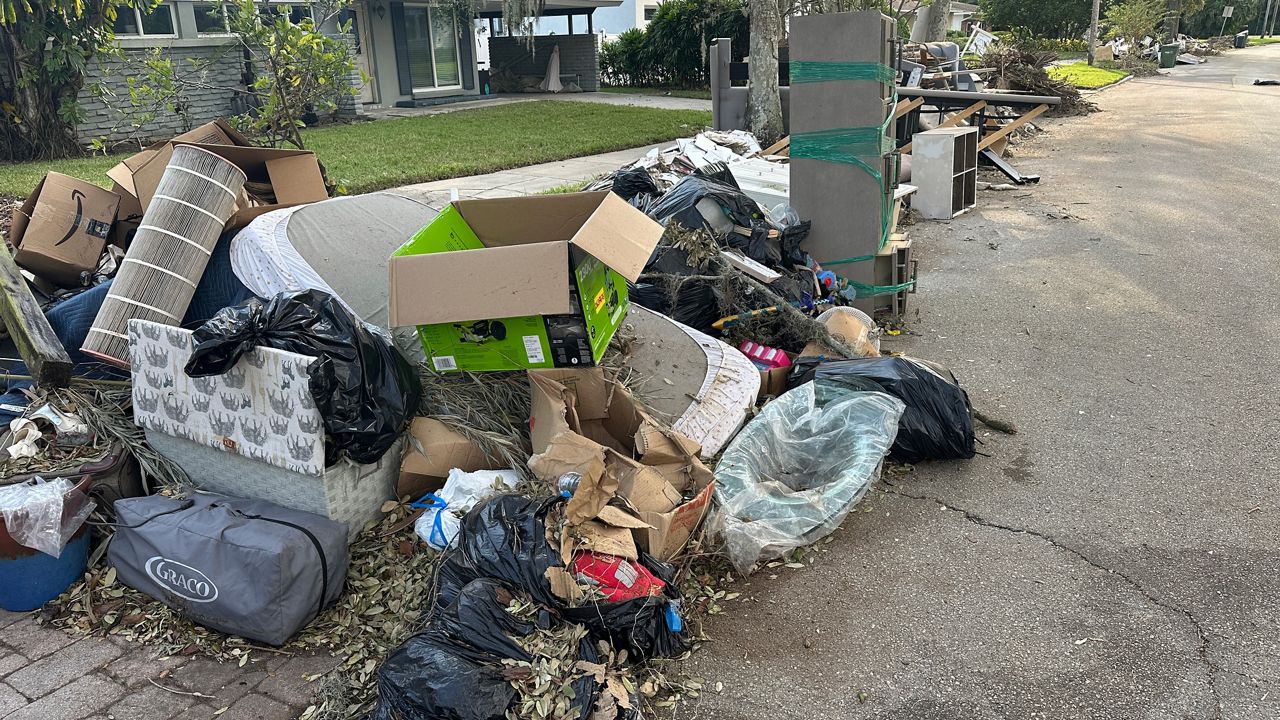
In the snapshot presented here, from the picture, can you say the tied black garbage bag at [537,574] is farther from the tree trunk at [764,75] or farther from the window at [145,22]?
the window at [145,22]

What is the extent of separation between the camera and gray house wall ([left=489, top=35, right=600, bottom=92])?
72.7ft

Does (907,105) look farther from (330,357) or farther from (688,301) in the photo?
(330,357)

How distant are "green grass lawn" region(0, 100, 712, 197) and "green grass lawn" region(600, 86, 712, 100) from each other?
3.83m

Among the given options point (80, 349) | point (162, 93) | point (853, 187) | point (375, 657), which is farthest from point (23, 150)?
point (375, 657)

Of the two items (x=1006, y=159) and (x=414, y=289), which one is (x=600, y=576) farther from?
(x=1006, y=159)

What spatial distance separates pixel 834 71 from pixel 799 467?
3.08m

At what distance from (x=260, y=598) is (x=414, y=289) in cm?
123

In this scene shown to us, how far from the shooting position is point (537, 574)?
2752 millimetres

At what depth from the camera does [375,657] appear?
2.86 m

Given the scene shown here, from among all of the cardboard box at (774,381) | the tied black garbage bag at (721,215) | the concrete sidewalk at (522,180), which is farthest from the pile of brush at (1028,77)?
the cardboard box at (774,381)

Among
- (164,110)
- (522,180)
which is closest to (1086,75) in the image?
(522,180)

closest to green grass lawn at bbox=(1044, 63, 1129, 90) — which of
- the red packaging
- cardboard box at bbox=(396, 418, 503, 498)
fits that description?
cardboard box at bbox=(396, 418, 503, 498)

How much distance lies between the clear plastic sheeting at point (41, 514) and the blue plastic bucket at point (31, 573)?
0.08 ft

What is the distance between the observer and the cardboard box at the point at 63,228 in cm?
490
